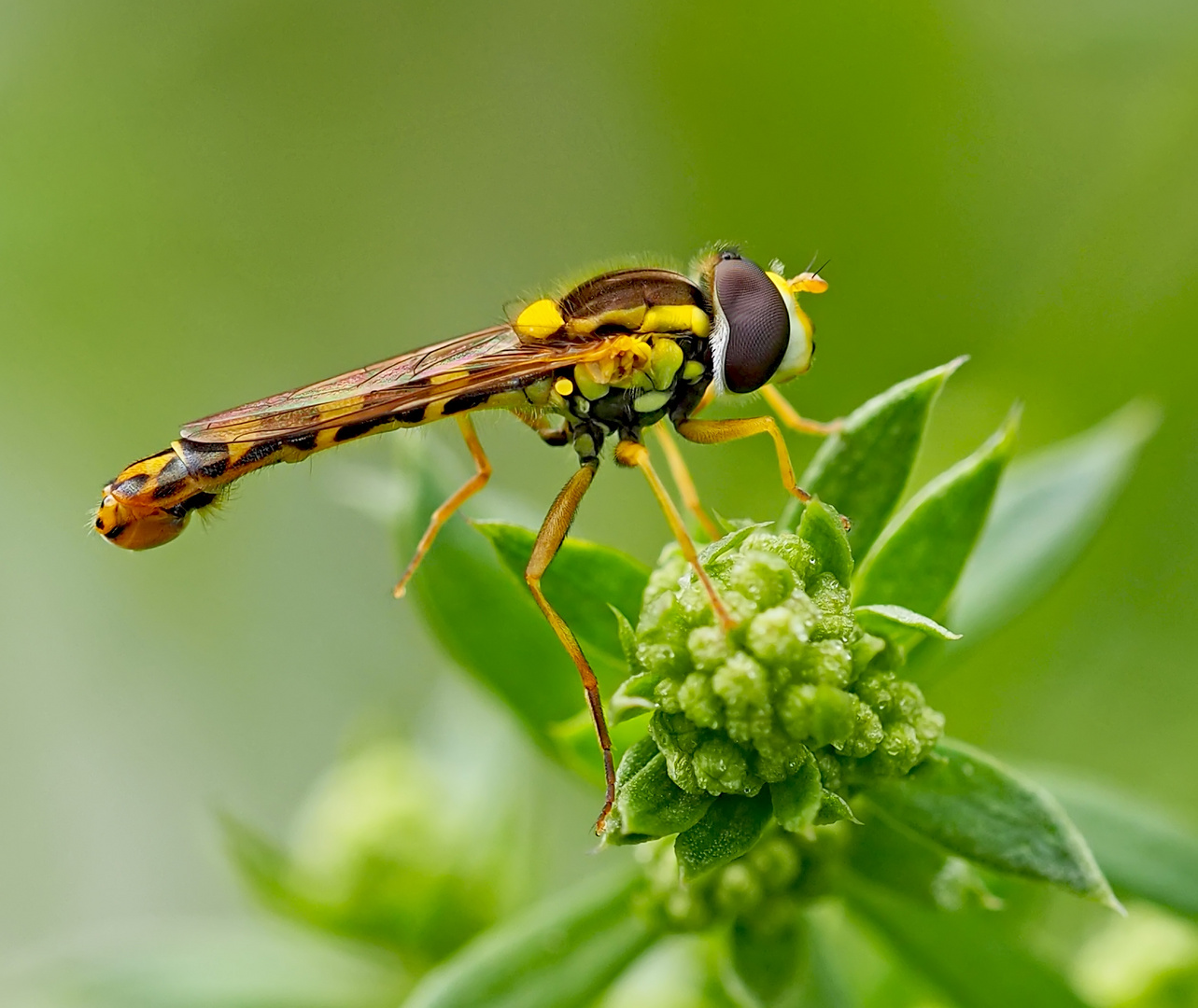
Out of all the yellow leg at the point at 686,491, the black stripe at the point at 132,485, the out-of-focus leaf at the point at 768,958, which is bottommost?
the out-of-focus leaf at the point at 768,958

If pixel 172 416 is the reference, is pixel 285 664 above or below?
below

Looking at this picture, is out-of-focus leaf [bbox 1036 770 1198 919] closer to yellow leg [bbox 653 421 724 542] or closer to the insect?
yellow leg [bbox 653 421 724 542]

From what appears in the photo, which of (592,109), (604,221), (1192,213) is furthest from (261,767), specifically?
(1192,213)

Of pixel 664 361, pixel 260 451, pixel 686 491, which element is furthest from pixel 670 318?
pixel 260 451

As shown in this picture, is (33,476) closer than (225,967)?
No

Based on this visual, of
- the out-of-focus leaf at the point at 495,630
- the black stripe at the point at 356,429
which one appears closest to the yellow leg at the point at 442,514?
the out-of-focus leaf at the point at 495,630

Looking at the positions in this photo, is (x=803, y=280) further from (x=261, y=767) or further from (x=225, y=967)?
(x=261, y=767)

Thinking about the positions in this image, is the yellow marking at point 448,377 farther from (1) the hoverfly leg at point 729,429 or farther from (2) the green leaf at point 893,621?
(2) the green leaf at point 893,621
